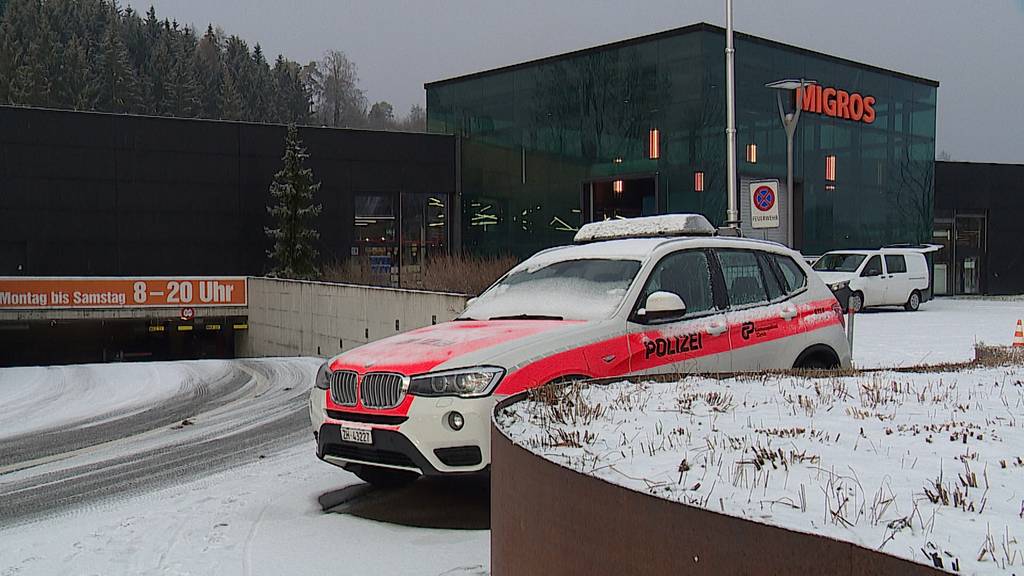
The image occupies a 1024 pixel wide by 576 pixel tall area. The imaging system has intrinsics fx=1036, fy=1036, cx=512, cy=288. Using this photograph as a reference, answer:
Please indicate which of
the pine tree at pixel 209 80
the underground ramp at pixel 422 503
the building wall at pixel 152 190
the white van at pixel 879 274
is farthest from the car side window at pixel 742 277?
the pine tree at pixel 209 80

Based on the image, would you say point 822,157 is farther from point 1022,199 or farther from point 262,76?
point 262,76

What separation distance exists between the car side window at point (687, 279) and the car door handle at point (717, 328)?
15 cm

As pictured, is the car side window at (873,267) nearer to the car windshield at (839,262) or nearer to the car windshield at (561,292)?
the car windshield at (839,262)

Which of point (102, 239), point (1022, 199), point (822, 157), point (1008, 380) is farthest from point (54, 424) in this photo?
point (1022, 199)

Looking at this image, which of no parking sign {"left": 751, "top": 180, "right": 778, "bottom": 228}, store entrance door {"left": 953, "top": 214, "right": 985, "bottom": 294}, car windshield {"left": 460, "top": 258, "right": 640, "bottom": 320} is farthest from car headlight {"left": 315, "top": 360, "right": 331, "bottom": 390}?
store entrance door {"left": 953, "top": 214, "right": 985, "bottom": 294}

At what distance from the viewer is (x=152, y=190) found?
1358 inches

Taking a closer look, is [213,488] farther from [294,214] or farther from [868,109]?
[868,109]


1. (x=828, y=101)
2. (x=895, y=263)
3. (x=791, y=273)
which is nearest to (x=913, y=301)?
(x=895, y=263)

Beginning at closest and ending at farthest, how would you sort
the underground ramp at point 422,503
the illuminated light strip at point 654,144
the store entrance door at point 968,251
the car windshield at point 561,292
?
1. the underground ramp at point 422,503
2. the car windshield at point 561,292
3. the illuminated light strip at point 654,144
4. the store entrance door at point 968,251

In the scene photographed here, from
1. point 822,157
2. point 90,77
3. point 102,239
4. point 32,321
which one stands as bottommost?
point 32,321

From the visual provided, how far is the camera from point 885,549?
2.84 metres

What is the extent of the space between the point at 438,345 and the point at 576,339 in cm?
94

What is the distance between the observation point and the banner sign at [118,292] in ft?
94.4

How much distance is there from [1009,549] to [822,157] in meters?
34.2
